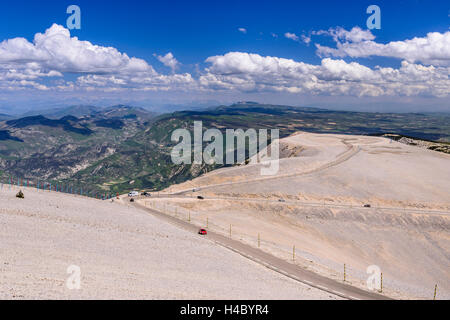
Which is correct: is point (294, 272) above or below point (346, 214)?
above

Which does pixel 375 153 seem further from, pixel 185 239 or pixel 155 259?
pixel 155 259

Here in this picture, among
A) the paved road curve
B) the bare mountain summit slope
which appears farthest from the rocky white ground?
the bare mountain summit slope

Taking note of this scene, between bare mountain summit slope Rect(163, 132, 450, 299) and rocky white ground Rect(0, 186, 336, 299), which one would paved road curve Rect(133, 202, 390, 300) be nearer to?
rocky white ground Rect(0, 186, 336, 299)

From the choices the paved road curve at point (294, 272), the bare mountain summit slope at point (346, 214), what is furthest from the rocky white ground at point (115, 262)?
the bare mountain summit slope at point (346, 214)

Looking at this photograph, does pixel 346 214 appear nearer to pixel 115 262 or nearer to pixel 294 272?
pixel 294 272

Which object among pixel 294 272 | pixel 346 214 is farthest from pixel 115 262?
pixel 346 214
